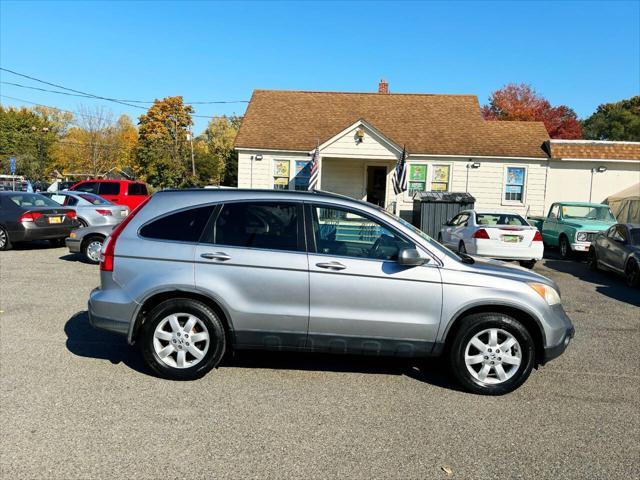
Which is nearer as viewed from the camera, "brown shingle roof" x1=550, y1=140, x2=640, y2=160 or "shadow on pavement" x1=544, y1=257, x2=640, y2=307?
"shadow on pavement" x1=544, y1=257, x2=640, y2=307

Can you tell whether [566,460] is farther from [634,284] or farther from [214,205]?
[634,284]

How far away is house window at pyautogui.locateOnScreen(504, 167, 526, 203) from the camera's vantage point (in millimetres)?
20797

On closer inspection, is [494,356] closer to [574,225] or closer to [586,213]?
[574,225]

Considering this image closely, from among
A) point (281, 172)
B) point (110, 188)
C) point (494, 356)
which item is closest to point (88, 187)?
point (110, 188)

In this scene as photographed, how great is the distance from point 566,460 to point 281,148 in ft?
61.6

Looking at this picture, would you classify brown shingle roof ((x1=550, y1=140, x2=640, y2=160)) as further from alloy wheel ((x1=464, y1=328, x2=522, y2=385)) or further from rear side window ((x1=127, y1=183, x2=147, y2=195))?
alloy wheel ((x1=464, y1=328, x2=522, y2=385))

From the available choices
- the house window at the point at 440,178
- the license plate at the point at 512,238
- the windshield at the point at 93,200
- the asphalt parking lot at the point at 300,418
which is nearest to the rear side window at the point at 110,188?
the windshield at the point at 93,200

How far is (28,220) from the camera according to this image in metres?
12.2

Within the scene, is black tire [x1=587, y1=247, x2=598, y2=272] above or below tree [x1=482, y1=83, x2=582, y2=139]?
below

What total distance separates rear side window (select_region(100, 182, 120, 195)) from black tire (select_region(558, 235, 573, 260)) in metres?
15.4

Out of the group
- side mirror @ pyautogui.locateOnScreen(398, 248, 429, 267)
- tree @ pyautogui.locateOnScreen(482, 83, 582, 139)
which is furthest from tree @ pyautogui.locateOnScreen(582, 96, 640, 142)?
side mirror @ pyautogui.locateOnScreen(398, 248, 429, 267)

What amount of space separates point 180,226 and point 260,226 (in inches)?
29.1

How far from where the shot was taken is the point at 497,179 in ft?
68.1

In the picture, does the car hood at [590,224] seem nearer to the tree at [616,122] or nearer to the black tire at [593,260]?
the black tire at [593,260]
